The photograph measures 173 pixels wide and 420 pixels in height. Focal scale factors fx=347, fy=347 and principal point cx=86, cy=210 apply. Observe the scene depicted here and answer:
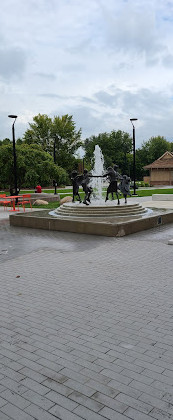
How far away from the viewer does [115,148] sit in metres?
81.3

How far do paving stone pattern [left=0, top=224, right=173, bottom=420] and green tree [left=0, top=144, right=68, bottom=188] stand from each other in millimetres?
16469

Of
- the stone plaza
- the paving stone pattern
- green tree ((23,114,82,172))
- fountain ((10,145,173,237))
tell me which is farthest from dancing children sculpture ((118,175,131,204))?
green tree ((23,114,82,172))

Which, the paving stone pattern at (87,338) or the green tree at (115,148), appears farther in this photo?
the green tree at (115,148)

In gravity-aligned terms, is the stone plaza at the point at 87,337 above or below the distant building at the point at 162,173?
below

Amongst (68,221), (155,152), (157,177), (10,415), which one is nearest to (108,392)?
(10,415)

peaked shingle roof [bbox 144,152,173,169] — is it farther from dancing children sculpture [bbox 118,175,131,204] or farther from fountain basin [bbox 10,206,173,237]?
fountain basin [bbox 10,206,173,237]

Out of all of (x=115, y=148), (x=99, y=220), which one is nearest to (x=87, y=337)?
(x=99, y=220)

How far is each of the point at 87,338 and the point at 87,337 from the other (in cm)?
3

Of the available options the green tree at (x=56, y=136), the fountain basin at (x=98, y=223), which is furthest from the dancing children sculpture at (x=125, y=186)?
the green tree at (x=56, y=136)

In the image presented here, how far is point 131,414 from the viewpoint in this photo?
300 centimetres

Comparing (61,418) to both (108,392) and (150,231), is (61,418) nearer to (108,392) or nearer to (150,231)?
(108,392)

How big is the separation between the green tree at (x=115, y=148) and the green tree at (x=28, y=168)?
50319 millimetres

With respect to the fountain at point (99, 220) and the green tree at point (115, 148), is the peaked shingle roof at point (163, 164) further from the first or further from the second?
the fountain at point (99, 220)

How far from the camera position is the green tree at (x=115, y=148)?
76875 mm
